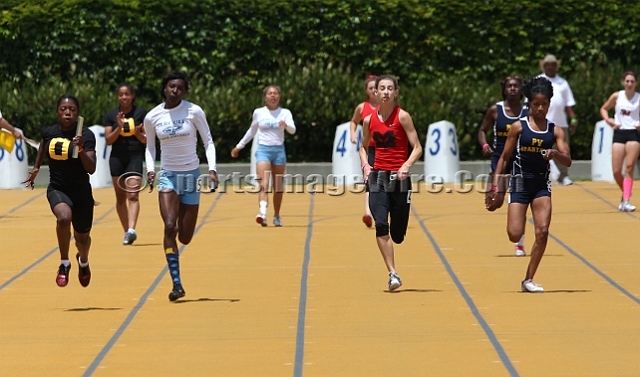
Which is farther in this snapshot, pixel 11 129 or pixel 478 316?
pixel 11 129

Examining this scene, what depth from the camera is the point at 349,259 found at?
12.7m

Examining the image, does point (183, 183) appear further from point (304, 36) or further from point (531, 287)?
point (304, 36)

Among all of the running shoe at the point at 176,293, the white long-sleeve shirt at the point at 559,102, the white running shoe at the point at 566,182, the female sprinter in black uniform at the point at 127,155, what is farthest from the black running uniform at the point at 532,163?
the white running shoe at the point at 566,182

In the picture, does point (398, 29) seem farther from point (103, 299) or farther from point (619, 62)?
point (103, 299)

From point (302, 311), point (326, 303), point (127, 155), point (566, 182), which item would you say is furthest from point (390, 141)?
point (566, 182)

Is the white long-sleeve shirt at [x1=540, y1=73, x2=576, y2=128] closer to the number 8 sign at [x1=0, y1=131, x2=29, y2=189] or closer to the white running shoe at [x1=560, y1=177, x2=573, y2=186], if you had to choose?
the white running shoe at [x1=560, y1=177, x2=573, y2=186]

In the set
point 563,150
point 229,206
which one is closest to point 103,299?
point 563,150

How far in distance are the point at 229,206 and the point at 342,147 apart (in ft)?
11.2

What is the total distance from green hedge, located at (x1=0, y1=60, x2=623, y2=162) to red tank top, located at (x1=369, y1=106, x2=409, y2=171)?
11270mm

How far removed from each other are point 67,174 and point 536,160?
3838 millimetres

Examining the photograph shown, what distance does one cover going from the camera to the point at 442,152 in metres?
20.8

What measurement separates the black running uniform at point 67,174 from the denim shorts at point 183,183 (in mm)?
640

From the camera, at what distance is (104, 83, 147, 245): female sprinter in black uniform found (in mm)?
13922
